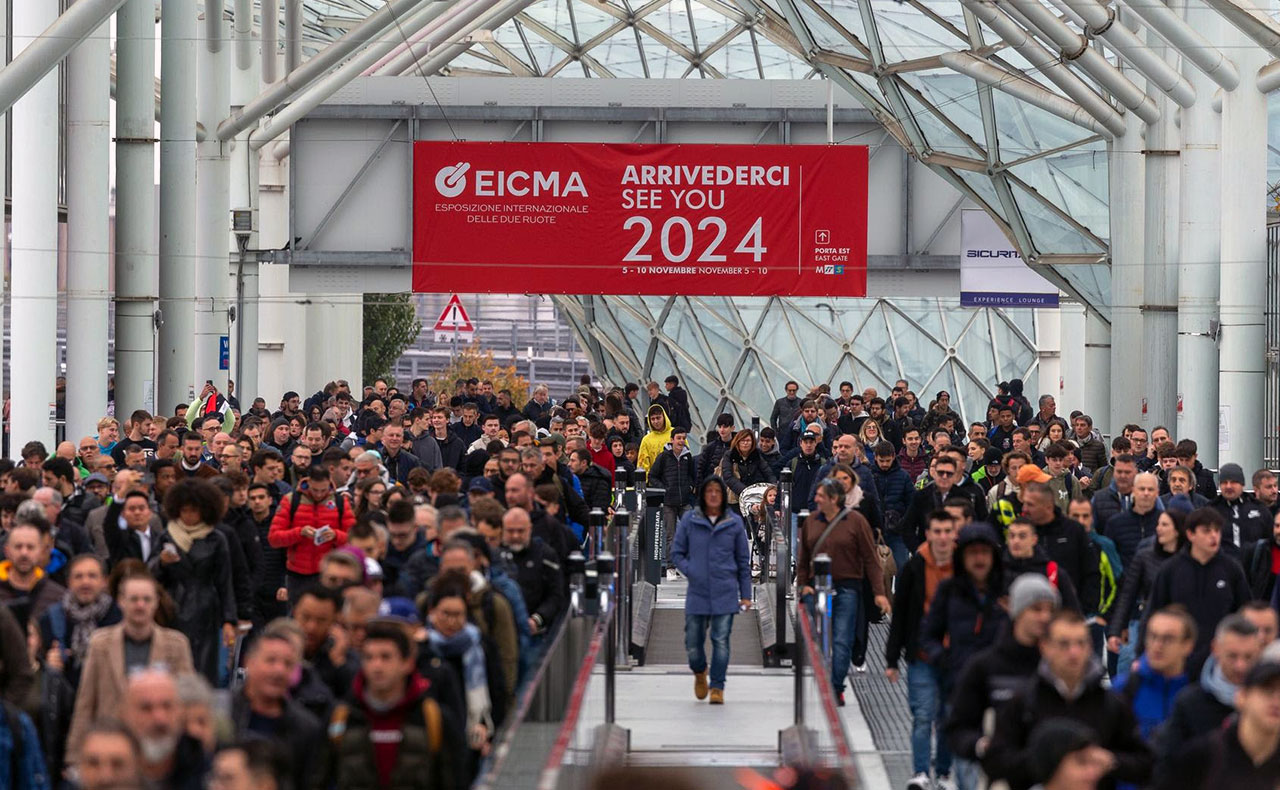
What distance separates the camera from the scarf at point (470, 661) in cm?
931

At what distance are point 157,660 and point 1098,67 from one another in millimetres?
18742

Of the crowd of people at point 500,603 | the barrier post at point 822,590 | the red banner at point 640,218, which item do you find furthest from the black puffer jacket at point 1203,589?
the red banner at point 640,218

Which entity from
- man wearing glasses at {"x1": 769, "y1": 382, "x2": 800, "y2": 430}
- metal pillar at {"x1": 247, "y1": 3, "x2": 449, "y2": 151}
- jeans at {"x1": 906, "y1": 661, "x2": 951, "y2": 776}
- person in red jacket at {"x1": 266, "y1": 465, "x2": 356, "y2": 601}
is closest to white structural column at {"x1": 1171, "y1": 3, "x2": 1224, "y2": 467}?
man wearing glasses at {"x1": 769, "y1": 382, "x2": 800, "y2": 430}

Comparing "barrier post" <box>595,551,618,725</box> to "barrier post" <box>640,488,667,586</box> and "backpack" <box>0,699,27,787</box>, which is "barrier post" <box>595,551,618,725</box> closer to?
"backpack" <box>0,699,27,787</box>

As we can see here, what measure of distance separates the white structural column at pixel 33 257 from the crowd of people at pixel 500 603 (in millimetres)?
6327

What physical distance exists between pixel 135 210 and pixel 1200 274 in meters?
14.5

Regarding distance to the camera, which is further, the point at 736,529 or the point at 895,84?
the point at 895,84

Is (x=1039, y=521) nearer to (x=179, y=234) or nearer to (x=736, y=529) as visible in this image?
(x=736, y=529)

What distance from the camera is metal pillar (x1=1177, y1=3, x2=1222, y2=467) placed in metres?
25.5

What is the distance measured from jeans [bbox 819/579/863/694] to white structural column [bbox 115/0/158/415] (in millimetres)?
17051

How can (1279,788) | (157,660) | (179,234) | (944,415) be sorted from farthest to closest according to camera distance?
(179,234)
(944,415)
(157,660)
(1279,788)

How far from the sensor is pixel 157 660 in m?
9.42

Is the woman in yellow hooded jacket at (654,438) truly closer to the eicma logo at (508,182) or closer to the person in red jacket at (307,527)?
the person in red jacket at (307,527)

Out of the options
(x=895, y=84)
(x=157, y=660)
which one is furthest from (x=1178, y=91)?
(x=157, y=660)
